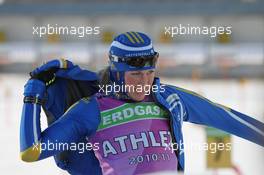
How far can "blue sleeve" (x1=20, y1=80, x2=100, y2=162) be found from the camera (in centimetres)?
260

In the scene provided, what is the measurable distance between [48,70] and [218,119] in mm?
702

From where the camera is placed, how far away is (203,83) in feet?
36.4

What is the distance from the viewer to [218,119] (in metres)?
2.93

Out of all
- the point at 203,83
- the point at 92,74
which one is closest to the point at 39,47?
the point at 203,83

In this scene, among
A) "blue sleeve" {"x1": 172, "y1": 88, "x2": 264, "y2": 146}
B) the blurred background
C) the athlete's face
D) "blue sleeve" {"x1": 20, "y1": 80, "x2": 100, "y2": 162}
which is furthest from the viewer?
the blurred background

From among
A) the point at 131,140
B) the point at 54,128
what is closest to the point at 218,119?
the point at 131,140

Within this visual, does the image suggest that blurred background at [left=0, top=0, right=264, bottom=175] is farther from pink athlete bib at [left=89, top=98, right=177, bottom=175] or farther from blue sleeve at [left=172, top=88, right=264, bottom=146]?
pink athlete bib at [left=89, top=98, right=177, bottom=175]

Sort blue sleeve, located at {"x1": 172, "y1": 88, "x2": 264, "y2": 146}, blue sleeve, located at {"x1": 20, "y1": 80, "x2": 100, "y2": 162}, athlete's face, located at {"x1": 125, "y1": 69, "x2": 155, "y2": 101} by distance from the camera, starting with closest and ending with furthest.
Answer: blue sleeve, located at {"x1": 20, "y1": 80, "x2": 100, "y2": 162}
athlete's face, located at {"x1": 125, "y1": 69, "x2": 155, "y2": 101}
blue sleeve, located at {"x1": 172, "y1": 88, "x2": 264, "y2": 146}

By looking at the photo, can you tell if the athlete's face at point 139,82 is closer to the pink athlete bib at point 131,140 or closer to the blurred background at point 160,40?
the pink athlete bib at point 131,140

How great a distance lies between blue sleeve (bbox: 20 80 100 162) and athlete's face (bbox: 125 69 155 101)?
0.15 meters

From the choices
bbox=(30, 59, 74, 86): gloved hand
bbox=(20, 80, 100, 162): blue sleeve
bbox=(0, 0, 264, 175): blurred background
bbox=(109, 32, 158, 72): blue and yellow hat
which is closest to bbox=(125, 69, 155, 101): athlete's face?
bbox=(109, 32, 158, 72): blue and yellow hat

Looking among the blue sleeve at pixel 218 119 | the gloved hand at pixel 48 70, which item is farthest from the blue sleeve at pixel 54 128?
the blue sleeve at pixel 218 119

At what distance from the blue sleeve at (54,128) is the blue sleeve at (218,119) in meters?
0.39

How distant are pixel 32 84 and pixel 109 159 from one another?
41 cm
